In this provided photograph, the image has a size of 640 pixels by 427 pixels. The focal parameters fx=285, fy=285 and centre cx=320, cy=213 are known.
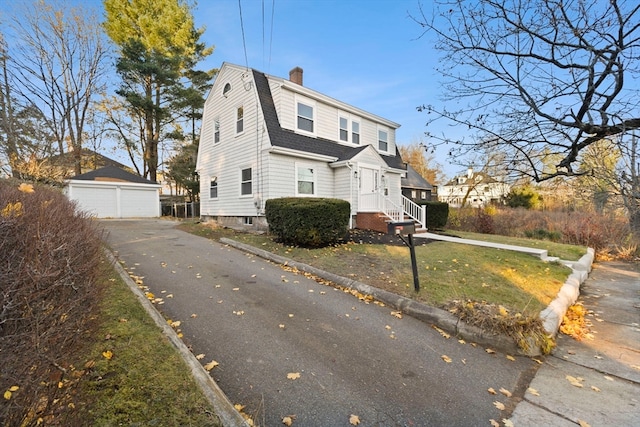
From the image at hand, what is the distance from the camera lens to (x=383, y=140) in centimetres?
1673

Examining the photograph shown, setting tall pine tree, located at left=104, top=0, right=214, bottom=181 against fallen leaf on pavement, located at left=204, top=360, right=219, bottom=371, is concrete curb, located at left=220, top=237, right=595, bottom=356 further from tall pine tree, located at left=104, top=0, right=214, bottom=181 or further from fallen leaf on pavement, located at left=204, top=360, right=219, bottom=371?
tall pine tree, located at left=104, top=0, right=214, bottom=181

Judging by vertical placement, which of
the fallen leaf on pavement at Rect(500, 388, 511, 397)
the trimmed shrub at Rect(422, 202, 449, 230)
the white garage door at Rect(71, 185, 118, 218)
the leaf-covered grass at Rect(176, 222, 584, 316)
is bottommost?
the fallen leaf on pavement at Rect(500, 388, 511, 397)

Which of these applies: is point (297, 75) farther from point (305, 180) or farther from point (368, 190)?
point (368, 190)

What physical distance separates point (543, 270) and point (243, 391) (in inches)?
296

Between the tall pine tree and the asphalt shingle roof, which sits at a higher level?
the tall pine tree

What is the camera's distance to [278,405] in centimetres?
248

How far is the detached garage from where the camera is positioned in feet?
62.1

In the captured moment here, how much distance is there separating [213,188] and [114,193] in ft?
33.9

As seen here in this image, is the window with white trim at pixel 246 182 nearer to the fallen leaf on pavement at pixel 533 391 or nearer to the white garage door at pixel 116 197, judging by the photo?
the fallen leaf on pavement at pixel 533 391

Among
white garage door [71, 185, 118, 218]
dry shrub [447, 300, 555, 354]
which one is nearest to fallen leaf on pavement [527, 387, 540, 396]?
dry shrub [447, 300, 555, 354]

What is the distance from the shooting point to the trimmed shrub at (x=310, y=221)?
8.43m

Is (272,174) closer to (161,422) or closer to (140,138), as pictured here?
(161,422)

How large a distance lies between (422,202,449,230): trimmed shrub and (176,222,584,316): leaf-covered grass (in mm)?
4995

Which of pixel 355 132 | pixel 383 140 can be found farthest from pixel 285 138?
pixel 383 140
